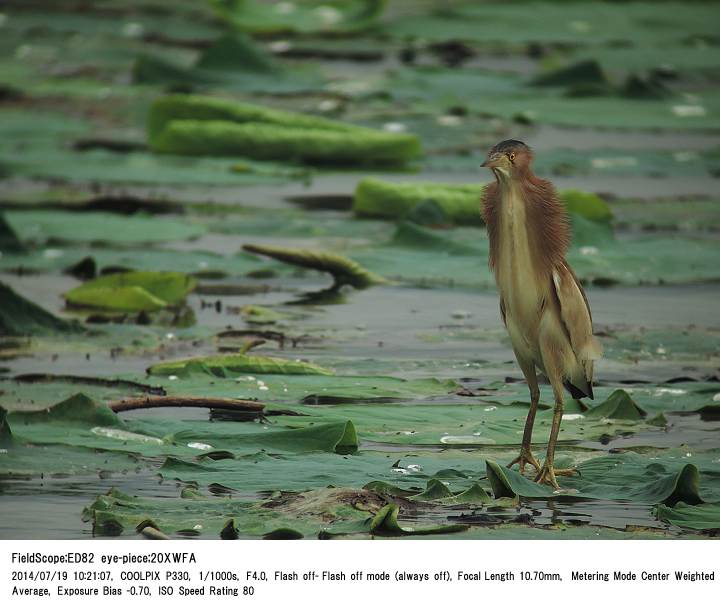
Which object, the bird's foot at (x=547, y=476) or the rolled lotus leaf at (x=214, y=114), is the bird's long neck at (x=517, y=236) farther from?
the rolled lotus leaf at (x=214, y=114)

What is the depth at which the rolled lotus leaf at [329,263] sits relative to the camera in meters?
7.03

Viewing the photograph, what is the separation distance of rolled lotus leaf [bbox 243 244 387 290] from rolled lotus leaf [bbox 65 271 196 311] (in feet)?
1.00

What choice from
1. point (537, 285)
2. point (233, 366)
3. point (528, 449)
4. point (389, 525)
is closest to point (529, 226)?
point (537, 285)

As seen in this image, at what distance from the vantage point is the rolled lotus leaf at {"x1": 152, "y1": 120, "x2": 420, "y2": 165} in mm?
10117

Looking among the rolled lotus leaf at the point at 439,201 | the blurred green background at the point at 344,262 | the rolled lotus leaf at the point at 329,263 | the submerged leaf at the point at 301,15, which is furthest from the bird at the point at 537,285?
the submerged leaf at the point at 301,15

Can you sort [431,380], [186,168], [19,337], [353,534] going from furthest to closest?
[186,168] < [19,337] < [431,380] < [353,534]

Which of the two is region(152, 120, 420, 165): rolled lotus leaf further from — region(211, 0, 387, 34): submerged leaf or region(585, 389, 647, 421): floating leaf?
region(585, 389, 647, 421): floating leaf

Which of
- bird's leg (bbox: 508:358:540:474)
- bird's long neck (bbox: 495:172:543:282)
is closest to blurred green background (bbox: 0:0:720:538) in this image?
bird's leg (bbox: 508:358:540:474)

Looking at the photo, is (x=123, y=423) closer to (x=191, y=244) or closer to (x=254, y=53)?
(x=191, y=244)

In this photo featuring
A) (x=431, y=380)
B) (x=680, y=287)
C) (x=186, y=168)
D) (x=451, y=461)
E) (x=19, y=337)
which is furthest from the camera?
(x=186, y=168)

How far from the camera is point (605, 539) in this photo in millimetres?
4328

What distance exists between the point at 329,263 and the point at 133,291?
0.78 m
